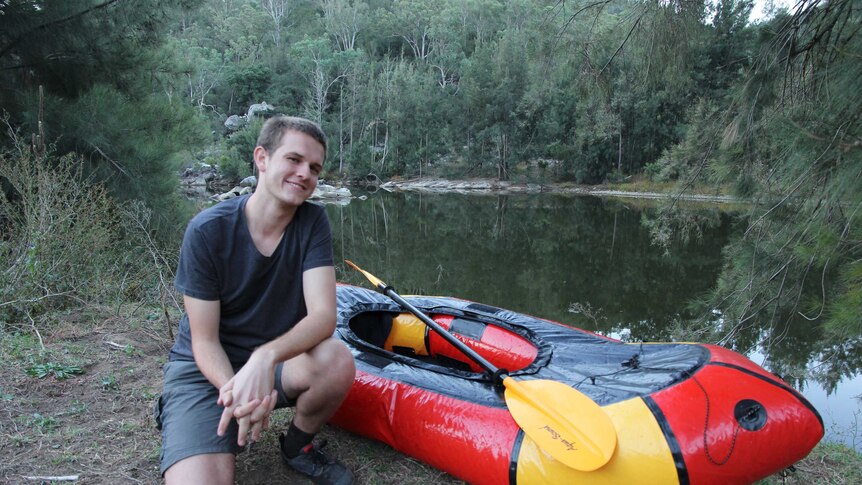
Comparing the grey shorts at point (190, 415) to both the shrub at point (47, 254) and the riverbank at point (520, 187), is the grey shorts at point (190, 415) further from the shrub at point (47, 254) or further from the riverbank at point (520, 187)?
the riverbank at point (520, 187)

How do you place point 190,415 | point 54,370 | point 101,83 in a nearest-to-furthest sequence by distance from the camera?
point 190,415, point 54,370, point 101,83

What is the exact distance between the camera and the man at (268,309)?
150 cm

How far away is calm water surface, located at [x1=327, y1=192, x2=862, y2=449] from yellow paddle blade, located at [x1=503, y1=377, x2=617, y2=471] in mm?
2206

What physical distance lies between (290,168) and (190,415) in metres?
0.77

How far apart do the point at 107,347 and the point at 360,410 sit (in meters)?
1.56

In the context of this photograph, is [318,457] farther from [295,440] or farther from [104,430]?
[104,430]

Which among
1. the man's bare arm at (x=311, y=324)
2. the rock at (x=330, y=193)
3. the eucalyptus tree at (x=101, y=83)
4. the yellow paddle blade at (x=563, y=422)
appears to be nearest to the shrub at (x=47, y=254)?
the eucalyptus tree at (x=101, y=83)

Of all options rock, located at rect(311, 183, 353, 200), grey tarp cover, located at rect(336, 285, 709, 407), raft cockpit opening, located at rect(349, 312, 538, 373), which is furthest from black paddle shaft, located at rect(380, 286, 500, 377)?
rock, located at rect(311, 183, 353, 200)

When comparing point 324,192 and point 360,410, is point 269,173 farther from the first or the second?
point 324,192

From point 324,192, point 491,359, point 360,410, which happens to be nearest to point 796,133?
point 491,359

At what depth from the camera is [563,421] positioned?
169 cm

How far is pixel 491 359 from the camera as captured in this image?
2.80 m

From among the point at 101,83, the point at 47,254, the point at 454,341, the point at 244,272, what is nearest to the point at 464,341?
the point at 454,341

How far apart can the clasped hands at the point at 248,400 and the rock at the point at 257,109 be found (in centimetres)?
3103
